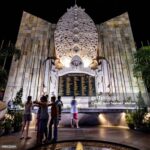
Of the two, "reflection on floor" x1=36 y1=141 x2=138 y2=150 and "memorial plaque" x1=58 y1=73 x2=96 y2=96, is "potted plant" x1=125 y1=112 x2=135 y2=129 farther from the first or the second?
"memorial plaque" x1=58 y1=73 x2=96 y2=96

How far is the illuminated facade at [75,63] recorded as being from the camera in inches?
569

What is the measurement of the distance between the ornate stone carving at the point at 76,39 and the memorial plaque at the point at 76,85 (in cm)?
124

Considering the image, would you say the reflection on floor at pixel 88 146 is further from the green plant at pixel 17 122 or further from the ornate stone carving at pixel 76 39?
the ornate stone carving at pixel 76 39

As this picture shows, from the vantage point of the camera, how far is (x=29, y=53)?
1652 cm

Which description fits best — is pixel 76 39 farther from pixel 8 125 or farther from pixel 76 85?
pixel 8 125

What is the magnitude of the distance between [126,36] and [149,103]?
6905mm

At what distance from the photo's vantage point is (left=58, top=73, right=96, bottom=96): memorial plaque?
13844 mm

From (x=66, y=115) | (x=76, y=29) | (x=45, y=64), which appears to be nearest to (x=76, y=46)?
(x=76, y=29)

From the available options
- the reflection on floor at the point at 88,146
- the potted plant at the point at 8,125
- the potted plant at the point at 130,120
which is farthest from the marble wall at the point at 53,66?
the reflection on floor at the point at 88,146

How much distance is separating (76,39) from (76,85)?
3.78 metres

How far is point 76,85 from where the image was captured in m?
14.1

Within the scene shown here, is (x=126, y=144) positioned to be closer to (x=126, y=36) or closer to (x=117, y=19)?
(x=126, y=36)

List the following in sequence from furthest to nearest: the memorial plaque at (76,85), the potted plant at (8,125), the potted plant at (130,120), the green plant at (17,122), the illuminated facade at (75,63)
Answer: the illuminated facade at (75,63)
the memorial plaque at (76,85)
the potted plant at (130,120)
the green plant at (17,122)
the potted plant at (8,125)

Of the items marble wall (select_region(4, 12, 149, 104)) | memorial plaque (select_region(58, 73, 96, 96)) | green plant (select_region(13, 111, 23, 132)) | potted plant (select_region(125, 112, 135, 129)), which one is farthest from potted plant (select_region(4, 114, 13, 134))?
memorial plaque (select_region(58, 73, 96, 96))
